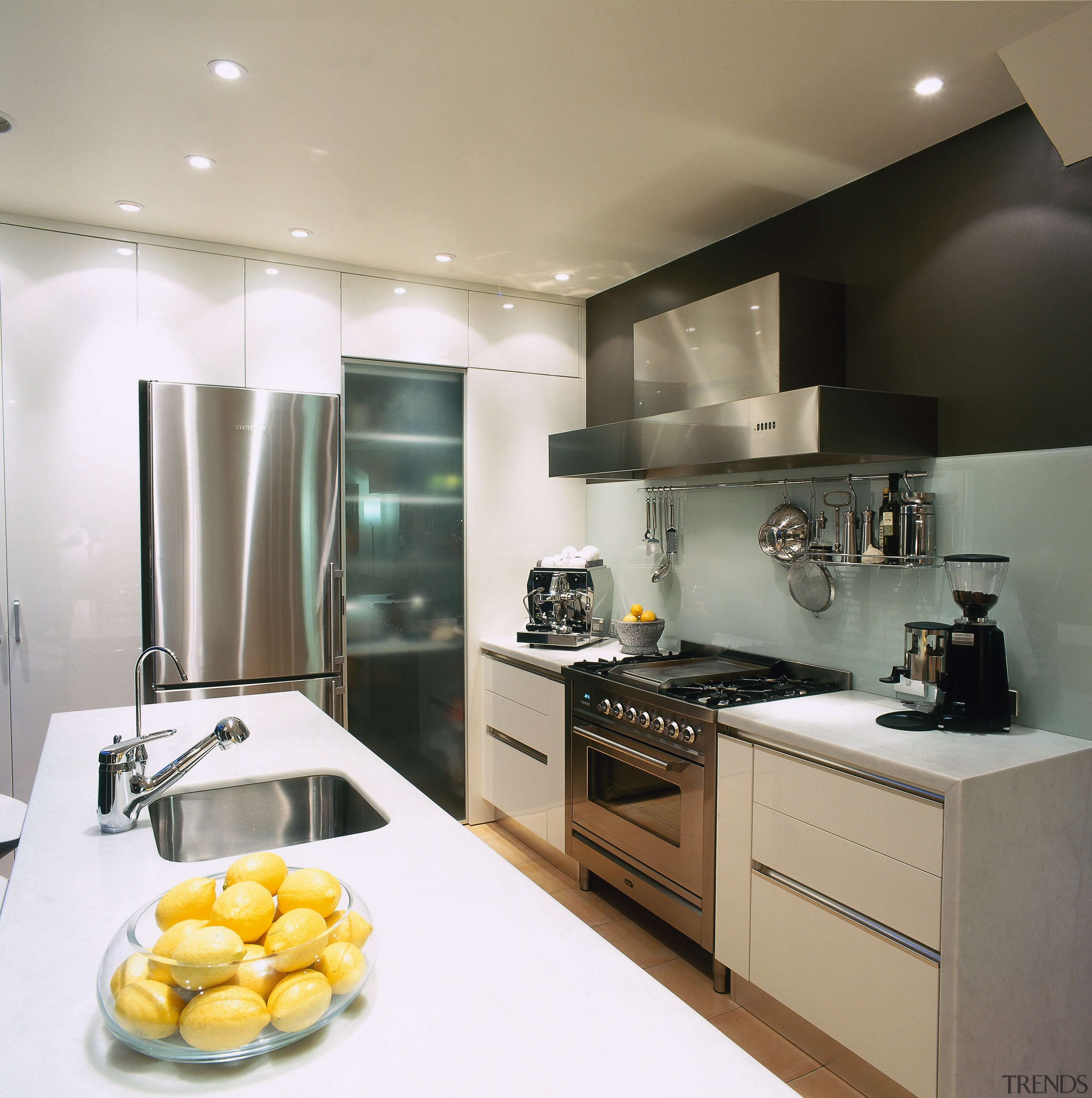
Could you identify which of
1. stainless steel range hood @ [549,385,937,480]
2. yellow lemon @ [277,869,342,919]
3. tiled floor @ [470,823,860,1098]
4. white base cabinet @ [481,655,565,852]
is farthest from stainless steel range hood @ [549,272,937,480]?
yellow lemon @ [277,869,342,919]

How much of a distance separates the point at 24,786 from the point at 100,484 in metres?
1.15

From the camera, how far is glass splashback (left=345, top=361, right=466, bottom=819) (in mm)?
3666

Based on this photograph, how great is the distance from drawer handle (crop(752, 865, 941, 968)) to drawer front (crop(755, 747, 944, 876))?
0.59 ft

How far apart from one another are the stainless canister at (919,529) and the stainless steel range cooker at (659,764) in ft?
1.73

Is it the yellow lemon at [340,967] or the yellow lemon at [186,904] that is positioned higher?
the yellow lemon at [186,904]

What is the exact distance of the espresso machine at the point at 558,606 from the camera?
12.1ft

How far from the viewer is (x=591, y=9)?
1785 millimetres

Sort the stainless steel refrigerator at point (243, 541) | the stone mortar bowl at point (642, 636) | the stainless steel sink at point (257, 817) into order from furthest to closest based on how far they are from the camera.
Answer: the stone mortar bowl at point (642, 636)
the stainless steel refrigerator at point (243, 541)
the stainless steel sink at point (257, 817)

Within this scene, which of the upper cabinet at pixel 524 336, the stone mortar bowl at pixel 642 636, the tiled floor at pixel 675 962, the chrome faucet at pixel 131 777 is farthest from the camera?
the upper cabinet at pixel 524 336

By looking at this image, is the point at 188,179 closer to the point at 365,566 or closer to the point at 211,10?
the point at 211,10

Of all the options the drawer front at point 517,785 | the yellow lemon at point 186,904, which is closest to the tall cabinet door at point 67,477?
the drawer front at point 517,785

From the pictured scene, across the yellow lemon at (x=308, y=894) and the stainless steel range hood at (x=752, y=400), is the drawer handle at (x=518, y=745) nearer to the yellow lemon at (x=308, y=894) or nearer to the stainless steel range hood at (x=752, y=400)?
the stainless steel range hood at (x=752, y=400)

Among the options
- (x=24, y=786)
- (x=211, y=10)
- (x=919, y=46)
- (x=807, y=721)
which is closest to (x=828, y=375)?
(x=919, y=46)

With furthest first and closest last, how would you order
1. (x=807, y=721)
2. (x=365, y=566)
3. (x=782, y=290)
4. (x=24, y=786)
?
(x=365, y=566) < (x=24, y=786) < (x=782, y=290) < (x=807, y=721)
